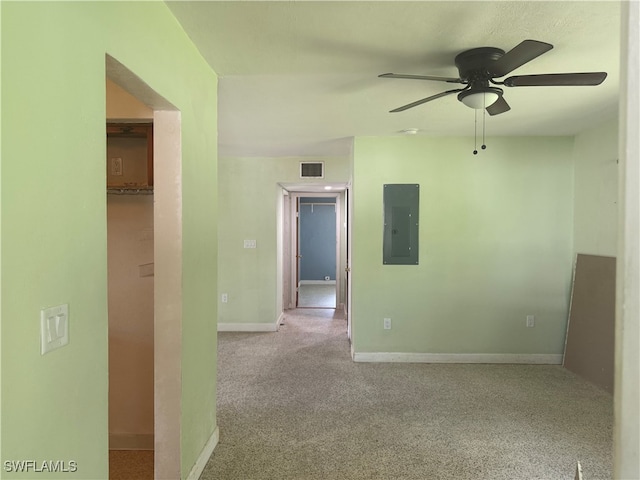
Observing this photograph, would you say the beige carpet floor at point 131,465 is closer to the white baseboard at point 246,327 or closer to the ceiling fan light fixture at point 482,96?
the white baseboard at point 246,327

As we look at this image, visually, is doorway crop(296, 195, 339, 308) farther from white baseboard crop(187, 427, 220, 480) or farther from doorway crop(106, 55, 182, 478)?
doorway crop(106, 55, 182, 478)

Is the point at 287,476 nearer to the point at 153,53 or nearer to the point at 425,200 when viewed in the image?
the point at 153,53

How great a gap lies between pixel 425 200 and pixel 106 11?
11.5ft

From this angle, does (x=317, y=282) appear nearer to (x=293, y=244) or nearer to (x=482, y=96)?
(x=293, y=244)

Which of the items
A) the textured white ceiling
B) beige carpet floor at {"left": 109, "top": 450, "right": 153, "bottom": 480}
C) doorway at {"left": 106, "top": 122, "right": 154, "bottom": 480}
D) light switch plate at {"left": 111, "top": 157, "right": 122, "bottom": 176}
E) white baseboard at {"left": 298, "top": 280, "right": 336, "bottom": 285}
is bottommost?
beige carpet floor at {"left": 109, "top": 450, "right": 153, "bottom": 480}

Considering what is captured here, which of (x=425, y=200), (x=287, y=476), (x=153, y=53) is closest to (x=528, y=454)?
(x=287, y=476)

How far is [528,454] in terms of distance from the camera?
2.41 meters

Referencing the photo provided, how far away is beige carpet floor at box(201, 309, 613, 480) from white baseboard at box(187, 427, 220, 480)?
0.17ft

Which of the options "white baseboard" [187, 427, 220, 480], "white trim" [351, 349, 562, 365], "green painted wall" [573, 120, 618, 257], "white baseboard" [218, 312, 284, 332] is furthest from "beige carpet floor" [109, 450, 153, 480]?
"green painted wall" [573, 120, 618, 257]

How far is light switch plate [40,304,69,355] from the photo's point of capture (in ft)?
2.99

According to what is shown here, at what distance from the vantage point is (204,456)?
2254 mm

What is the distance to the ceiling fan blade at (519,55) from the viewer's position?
1.58 meters

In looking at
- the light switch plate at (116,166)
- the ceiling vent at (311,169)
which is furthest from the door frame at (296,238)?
the light switch plate at (116,166)

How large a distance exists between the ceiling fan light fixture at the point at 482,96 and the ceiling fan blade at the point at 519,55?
9 centimetres
